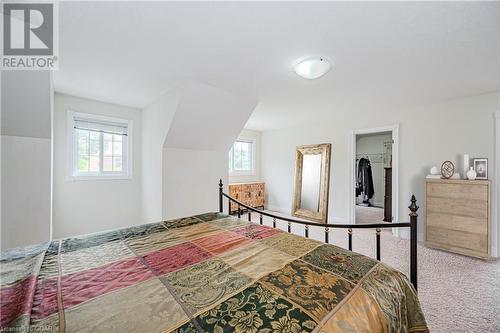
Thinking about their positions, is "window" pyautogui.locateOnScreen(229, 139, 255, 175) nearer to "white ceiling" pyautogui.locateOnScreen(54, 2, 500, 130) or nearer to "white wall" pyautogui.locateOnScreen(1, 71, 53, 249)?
"white ceiling" pyautogui.locateOnScreen(54, 2, 500, 130)

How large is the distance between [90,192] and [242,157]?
355 cm

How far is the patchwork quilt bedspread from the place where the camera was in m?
0.76

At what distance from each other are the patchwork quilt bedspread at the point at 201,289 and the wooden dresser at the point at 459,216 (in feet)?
8.83

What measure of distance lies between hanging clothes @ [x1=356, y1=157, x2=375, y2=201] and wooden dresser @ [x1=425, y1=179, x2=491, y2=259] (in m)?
3.57

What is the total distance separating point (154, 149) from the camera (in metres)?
3.46

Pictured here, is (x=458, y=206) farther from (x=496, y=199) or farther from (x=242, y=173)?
(x=242, y=173)

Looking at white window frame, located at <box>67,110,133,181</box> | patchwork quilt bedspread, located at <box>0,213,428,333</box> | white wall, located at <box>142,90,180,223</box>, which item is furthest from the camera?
white window frame, located at <box>67,110,133,181</box>

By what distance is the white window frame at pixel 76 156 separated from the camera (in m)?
3.25

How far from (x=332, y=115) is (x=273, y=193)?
2.67 meters

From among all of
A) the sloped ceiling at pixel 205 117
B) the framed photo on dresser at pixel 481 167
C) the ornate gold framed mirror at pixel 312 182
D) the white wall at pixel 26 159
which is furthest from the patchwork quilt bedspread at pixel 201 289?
the ornate gold framed mirror at pixel 312 182

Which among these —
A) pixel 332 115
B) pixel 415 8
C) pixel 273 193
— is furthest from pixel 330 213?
pixel 415 8

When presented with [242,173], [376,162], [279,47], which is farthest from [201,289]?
[376,162]

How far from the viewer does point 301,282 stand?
1.02 meters

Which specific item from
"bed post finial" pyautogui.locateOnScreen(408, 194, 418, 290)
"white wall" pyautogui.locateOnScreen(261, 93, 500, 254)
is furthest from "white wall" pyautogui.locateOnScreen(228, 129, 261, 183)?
"bed post finial" pyautogui.locateOnScreen(408, 194, 418, 290)
